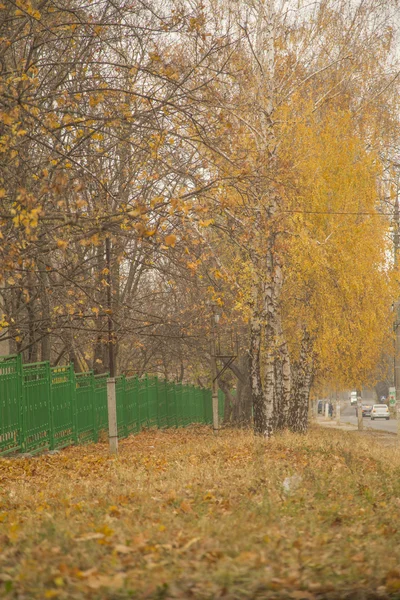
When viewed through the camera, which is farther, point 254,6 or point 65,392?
point 254,6

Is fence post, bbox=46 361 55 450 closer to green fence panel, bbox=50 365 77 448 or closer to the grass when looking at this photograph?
green fence panel, bbox=50 365 77 448

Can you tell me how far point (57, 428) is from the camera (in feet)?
59.7

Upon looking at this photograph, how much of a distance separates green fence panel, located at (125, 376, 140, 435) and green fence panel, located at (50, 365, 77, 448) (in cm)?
627

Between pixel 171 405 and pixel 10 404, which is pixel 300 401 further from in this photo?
pixel 10 404

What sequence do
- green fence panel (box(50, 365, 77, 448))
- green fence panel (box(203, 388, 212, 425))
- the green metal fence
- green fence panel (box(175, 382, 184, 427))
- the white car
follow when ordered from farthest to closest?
the white car
green fence panel (box(203, 388, 212, 425))
green fence panel (box(175, 382, 184, 427))
green fence panel (box(50, 365, 77, 448))
the green metal fence

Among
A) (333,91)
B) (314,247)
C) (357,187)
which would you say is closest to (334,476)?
(314,247)

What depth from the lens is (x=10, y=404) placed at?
587 inches

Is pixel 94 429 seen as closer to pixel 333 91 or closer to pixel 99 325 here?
pixel 99 325

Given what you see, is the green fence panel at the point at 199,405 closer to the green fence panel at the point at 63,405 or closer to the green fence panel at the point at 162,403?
the green fence panel at the point at 162,403

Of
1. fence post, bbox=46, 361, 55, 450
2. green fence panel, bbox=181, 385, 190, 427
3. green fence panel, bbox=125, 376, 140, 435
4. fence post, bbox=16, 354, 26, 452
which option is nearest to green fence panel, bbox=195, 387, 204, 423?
green fence panel, bbox=181, 385, 190, 427

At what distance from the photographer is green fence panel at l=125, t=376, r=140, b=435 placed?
2618 cm

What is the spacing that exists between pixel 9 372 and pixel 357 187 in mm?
12687

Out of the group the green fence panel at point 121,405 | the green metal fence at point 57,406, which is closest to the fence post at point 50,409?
the green metal fence at point 57,406

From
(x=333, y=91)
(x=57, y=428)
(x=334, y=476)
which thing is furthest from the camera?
(x=333, y=91)
